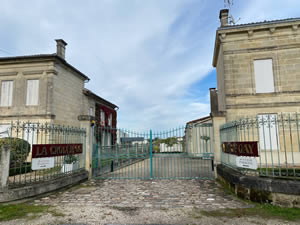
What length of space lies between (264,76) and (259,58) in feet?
3.14

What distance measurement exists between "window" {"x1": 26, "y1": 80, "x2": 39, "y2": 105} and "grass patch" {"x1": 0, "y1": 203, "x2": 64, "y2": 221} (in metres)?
9.43

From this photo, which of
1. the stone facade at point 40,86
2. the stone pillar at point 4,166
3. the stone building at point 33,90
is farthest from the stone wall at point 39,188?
the stone facade at point 40,86

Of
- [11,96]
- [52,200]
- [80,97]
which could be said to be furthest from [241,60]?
[11,96]

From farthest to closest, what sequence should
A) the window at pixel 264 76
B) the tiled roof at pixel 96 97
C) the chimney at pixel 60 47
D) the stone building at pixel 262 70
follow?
the tiled roof at pixel 96 97, the chimney at pixel 60 47, the window at pixel 264 76, the stone building at pixel 262 70

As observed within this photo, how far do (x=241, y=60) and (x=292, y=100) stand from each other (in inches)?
121

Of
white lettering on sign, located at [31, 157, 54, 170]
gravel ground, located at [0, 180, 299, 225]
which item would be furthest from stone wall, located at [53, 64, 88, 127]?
gravel ground, located at [0, 180, 299, 225]

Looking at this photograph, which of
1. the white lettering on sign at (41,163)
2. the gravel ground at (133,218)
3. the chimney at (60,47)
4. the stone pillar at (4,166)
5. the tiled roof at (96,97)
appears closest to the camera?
the gravel ground at (133,218)

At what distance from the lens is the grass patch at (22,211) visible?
3.89m

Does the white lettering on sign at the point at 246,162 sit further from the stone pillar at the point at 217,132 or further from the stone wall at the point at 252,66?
the stone wall at the point at 252,66

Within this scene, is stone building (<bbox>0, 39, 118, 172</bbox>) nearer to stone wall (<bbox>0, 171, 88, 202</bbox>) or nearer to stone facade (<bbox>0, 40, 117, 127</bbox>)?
stone facade (<bbox>0, 40, 117, 127</bbox>)

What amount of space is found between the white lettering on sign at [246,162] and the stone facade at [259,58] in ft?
15.1

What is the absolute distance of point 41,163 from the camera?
5492mm

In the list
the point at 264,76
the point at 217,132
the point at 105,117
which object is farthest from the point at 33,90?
the point at 264,76

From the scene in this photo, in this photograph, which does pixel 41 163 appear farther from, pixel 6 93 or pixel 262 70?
pixel 262 70
